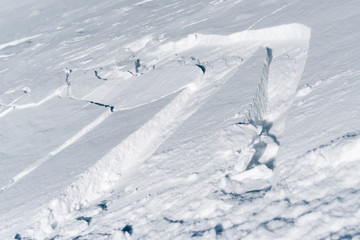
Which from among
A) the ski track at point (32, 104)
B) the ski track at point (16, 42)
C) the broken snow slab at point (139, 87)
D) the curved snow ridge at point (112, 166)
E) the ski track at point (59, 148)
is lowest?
the curved snow ridge at point (112, 166)

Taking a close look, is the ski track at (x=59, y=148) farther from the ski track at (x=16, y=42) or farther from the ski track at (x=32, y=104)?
the ski track at (x=16, y=42)

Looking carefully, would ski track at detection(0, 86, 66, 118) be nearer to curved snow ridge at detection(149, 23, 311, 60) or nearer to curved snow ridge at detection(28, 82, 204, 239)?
curved snow ridge at detection(149, 23, 311, 60)

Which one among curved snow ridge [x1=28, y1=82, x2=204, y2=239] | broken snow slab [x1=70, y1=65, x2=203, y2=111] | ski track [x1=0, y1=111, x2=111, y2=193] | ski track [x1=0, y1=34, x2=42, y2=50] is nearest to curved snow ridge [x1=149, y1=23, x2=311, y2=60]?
broken snow slab [x1=70, y1=65, x2=203, y2=111]

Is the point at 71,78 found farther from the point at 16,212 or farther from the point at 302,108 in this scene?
the point at 302,108

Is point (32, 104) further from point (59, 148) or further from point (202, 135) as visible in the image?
point (202, 135)

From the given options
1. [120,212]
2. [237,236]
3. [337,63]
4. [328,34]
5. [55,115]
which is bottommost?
[237,236]

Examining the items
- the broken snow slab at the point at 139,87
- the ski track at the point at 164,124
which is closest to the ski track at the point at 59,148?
the ski track at the point at 164,124

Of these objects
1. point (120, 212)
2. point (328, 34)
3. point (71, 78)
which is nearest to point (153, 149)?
point (120, 212)
